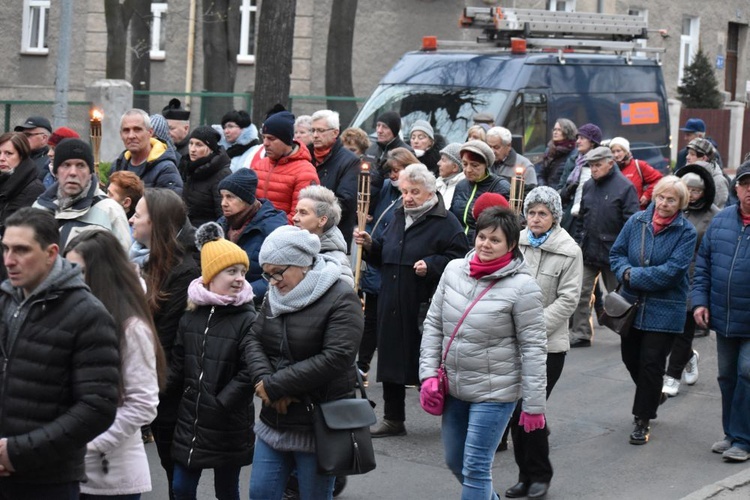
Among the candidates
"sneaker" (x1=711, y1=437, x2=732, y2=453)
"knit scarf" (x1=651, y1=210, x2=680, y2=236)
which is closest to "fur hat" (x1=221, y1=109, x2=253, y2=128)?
"knit scarf" (x1=651, y1=210, x2=680, y2=236)

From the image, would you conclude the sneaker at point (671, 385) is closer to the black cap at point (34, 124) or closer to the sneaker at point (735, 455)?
the sneaker at point (735, 455)

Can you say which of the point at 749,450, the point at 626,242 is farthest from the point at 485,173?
the point at 749,450

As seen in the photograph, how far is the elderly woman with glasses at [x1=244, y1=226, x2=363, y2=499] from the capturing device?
5562 mm

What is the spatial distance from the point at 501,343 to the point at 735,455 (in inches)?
110

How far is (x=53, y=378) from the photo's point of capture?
4.36 m

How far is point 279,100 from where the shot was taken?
17.0m

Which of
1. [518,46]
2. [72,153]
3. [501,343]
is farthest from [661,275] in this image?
[518,46]

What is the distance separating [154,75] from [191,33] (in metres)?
1.55

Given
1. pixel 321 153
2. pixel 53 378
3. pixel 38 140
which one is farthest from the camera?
pixel 38 140

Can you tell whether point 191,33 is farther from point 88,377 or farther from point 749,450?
point 88,377

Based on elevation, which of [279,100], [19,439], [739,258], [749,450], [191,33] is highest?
[191,33]

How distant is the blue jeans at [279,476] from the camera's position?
223 inches

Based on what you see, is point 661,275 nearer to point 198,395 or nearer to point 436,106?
point 198,395

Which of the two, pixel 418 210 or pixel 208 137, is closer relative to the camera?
pixel 418 210
